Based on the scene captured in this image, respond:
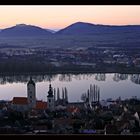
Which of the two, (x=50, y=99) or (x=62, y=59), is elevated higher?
(x=62, y=59)

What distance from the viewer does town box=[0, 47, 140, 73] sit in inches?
95.3

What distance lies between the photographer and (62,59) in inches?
101

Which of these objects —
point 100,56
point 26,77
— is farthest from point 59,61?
point 100,56

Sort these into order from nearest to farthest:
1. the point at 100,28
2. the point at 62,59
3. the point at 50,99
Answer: the point at 62,59 < the point at 100,28 < the point at 50,99

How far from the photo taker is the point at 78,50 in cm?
307

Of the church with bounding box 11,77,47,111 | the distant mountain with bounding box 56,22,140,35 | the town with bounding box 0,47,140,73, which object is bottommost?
the church with bounding box 11,77,47,111

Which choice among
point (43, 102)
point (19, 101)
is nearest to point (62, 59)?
point (19, 101)

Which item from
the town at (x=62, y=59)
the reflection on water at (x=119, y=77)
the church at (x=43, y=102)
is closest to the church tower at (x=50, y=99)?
the church at (x=43, y=102)

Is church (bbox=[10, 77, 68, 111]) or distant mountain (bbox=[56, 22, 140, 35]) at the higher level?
distant mountain (bbox=[56, 22, 140, 35])

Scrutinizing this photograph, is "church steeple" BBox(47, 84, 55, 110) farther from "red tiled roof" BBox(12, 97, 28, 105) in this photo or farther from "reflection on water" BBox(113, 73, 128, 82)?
"reflection on water" BBox(113, 73, 128, 82)

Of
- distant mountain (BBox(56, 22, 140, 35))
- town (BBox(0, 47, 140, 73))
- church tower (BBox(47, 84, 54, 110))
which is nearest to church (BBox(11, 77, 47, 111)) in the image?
town (BBox(0, 47, 140, 73))

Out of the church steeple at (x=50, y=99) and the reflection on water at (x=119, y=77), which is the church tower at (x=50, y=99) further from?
the reflection on water at (x=119, y=77)

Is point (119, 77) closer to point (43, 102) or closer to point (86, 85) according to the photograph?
point (86, 85)
